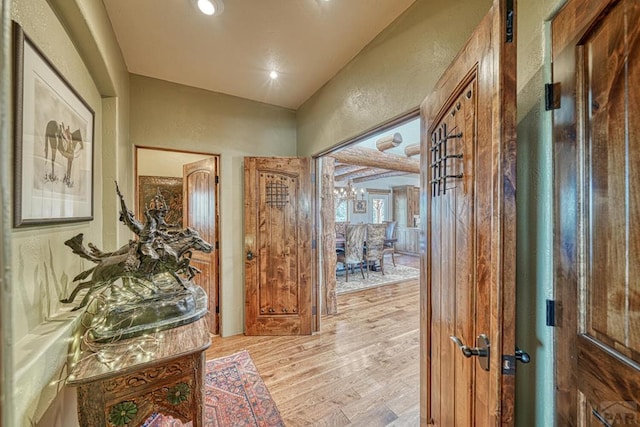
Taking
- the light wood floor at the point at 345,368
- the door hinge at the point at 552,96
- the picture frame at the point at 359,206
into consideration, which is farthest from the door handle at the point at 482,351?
the picture frame at the point at 359,206

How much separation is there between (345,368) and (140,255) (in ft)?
6.60

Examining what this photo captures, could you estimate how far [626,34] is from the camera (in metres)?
0.64

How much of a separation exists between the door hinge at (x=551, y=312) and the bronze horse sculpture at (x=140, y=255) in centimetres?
169

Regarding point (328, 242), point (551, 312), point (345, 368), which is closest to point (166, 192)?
point (328, 242)

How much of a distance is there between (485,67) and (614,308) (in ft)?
2.73

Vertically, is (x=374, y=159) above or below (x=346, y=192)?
above

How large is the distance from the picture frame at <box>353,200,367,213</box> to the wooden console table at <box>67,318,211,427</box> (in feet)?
26.6

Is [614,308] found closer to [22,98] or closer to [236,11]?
[22,98]

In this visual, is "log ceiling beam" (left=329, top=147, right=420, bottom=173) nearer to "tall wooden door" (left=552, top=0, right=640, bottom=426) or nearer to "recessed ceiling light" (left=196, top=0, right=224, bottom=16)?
"recessed ceiling light" (left=196, top=0, right=224, bottom=16)

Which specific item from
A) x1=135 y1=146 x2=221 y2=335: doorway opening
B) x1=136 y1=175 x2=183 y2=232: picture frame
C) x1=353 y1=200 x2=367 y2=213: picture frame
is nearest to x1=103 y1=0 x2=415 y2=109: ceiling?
x1=135 y1=146 x2=221 y2=335: doorway opening

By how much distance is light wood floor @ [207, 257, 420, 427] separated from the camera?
5.77 feet

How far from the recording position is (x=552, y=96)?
870 millimetres

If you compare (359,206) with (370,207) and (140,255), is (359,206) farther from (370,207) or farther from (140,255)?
(140,255)

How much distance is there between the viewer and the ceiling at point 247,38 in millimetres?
1618
